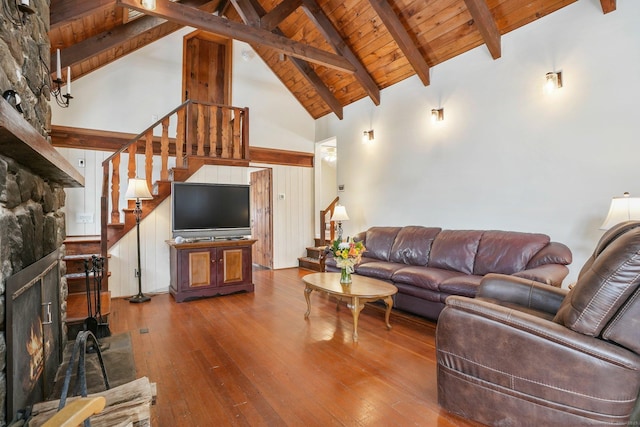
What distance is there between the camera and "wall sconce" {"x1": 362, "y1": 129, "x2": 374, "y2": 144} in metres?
5.77

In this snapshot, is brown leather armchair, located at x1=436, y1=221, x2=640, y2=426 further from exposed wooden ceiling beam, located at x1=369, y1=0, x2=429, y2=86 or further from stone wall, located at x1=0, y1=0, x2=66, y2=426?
exposed wooden ceiling beam, located at x1=369, y1=0, x2=429, y2=86

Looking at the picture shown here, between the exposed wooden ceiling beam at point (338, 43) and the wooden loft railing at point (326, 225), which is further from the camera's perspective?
the wooden loft railing at point (326, 225)

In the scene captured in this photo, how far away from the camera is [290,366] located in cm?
252

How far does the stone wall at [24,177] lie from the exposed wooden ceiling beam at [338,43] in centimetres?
359

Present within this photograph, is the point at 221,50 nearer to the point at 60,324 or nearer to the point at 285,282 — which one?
the point at 285,282

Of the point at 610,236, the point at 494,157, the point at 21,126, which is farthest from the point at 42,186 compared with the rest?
the point at 494,157

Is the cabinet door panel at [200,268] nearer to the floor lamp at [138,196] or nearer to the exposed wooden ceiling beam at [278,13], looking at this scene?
the floor lamp at [138,196]

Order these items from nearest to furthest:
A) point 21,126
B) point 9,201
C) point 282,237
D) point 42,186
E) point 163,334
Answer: point 21,126 < point 9,201 < point 42,186 < point 163,334 < point 282,237

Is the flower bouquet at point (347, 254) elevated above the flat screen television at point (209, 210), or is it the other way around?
the flat screen television at point (209, 210)

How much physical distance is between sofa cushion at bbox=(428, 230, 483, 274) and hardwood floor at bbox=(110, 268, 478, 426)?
0.78 meters

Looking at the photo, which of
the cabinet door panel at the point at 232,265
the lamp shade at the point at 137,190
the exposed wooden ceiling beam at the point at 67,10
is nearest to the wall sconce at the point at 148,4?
the exposed wooden ceiling beam at the point at 67,10

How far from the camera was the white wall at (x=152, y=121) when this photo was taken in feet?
15.6

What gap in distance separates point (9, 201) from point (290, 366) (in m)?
1.99

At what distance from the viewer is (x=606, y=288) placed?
4.87 ft
